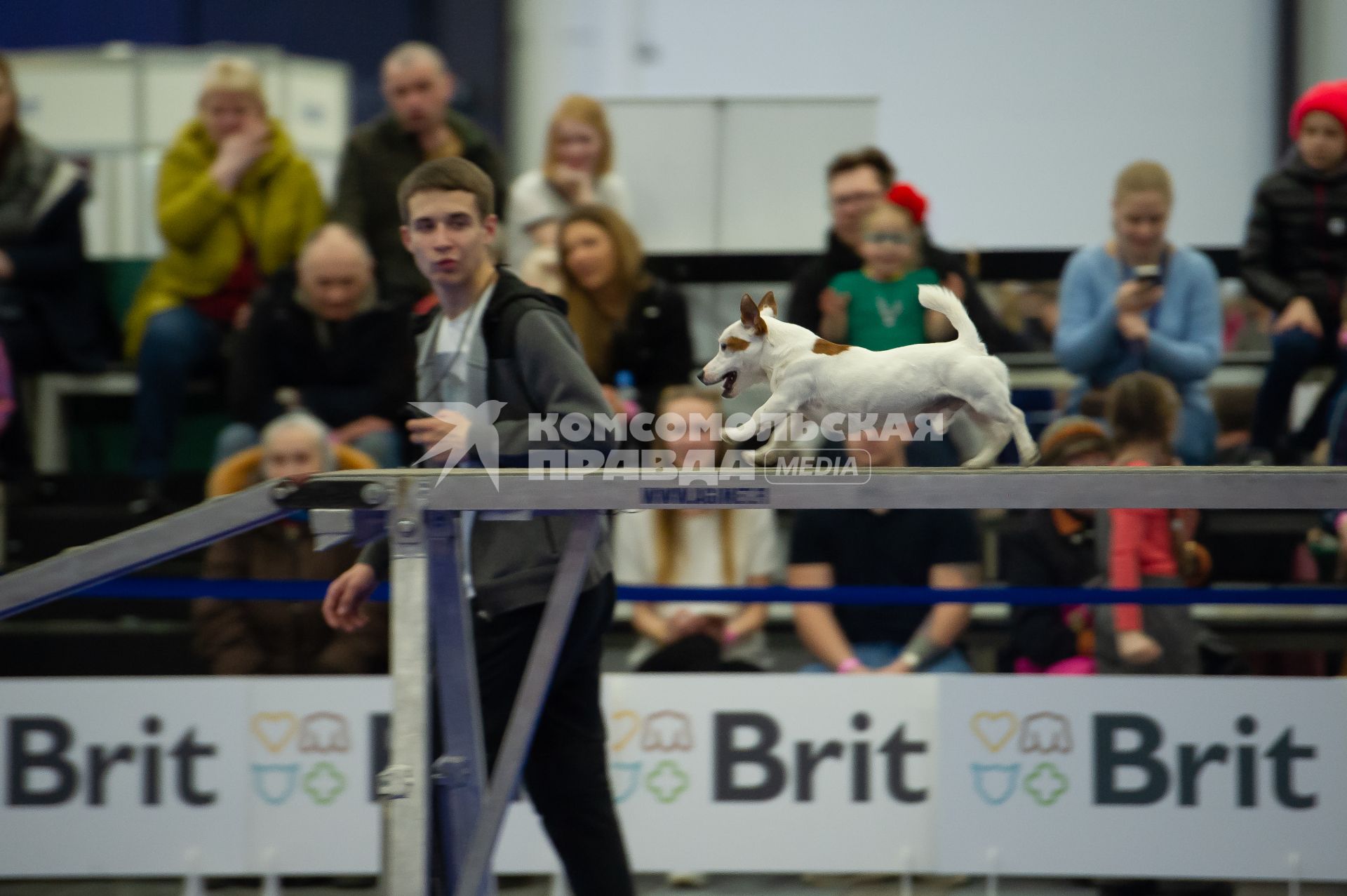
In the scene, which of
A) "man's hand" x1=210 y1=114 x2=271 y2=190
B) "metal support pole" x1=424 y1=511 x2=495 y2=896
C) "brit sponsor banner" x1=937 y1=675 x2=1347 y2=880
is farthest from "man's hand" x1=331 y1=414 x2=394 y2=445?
"metal support pole" x1=424 y1=511 x2=495 y2=896

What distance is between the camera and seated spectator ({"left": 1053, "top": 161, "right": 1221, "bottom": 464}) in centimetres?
445

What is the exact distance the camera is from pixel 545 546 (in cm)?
259

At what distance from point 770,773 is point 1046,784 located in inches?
27.9

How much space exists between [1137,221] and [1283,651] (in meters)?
1.36

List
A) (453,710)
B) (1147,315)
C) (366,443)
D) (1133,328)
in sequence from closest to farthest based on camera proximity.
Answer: (453,710)
(1133,328)
(1147,315)
(366,443)

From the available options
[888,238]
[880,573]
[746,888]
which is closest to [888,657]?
[880,573]

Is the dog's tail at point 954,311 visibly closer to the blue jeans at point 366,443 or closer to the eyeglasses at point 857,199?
the eyeglasses at point 857,199

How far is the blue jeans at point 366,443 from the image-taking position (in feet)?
15.4

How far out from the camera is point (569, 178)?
5.02 metres

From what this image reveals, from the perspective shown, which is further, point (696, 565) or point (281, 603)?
point (696, 565)

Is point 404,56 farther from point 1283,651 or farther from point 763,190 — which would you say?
point 1283,651

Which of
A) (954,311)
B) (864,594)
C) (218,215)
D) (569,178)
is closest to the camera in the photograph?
(954,311)

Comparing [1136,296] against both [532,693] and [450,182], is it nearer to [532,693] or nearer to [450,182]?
[450,182]

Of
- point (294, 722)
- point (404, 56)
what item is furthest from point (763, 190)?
point (294, 722)
